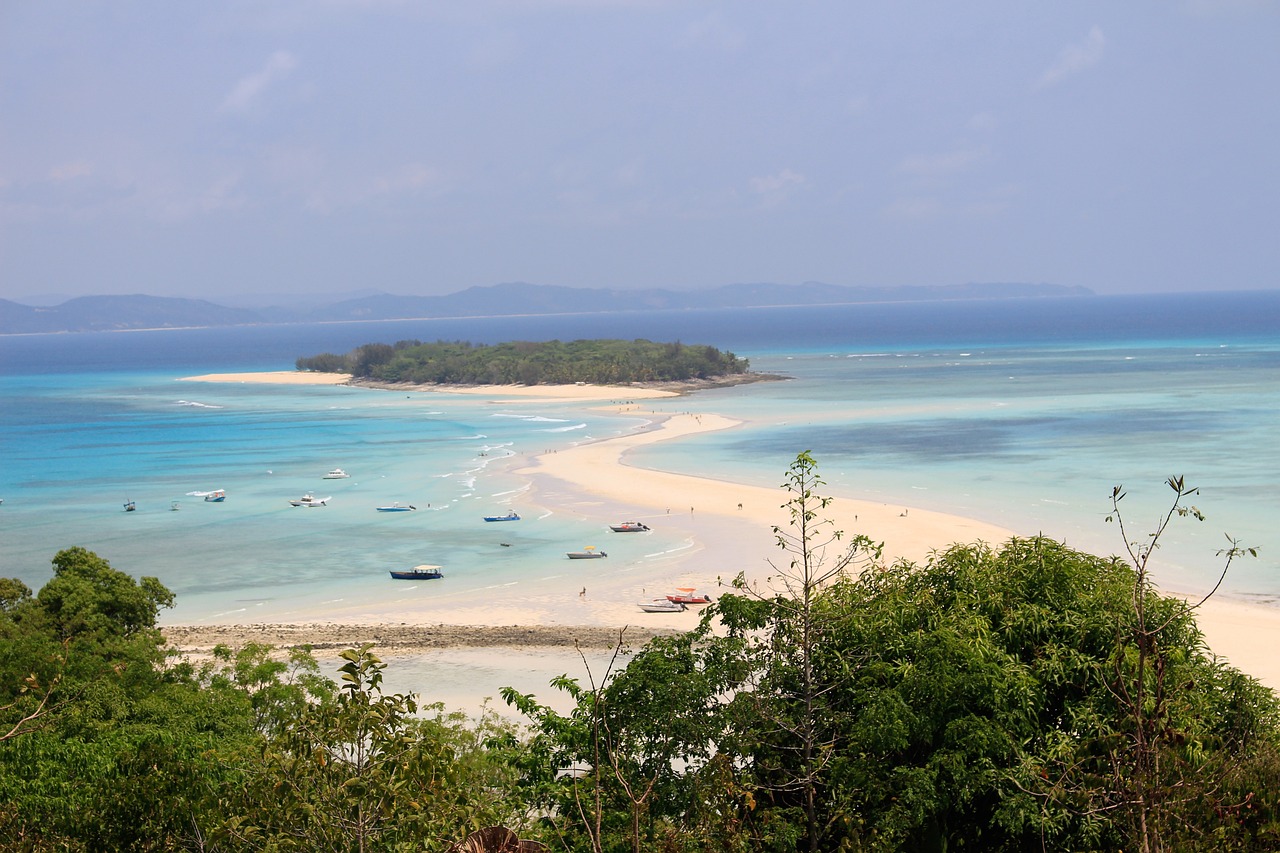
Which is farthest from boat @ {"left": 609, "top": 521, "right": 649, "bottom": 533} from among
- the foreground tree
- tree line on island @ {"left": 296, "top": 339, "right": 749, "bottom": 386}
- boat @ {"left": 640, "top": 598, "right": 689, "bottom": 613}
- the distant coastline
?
tree line on island @ {"left": 296, "top": 339, "right": 749, "bottom": 386}

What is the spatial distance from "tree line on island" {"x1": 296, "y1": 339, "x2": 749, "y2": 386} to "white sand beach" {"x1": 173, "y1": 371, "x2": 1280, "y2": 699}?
5593 centimetres

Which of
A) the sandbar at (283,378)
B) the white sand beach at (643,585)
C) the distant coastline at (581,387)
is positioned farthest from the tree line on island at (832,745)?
the sandbar at (283,378)

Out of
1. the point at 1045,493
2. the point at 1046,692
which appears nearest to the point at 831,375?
the point at 1045,493

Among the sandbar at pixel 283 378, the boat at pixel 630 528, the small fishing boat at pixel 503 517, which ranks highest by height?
the sandbar at pixel 283 378

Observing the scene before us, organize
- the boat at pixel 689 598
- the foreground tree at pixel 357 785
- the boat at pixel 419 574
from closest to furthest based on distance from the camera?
the foreground tree at pixel 357 785 < the boat at pixel 689 598 < the boat at pixel 419 574

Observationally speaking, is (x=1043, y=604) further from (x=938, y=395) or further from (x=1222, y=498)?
(x=938, y=395)

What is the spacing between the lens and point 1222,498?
146 ft

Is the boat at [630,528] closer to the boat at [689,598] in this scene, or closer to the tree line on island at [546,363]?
the boat at [689,598]

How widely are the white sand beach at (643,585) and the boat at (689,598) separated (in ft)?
1.66

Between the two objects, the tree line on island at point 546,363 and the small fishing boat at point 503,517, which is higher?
the tree line on island at point 546,363

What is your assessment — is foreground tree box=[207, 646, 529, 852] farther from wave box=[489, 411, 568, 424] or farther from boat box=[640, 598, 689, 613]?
wave box=[489, 411, 568, 424]

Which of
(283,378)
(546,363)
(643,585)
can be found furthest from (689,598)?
A: (283,378)

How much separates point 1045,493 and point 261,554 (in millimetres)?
31663

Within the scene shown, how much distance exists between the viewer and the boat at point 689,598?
105 feet
